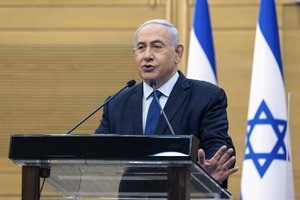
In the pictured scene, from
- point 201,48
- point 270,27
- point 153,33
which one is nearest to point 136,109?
point 153,33

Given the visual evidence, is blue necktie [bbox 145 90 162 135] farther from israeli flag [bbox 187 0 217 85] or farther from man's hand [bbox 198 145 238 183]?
israeli flag [bbox 187 0 217 85]

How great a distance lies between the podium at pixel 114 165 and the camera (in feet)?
8.94

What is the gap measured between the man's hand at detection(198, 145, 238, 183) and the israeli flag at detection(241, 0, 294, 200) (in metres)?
3.06

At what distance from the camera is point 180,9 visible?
24.0 feet

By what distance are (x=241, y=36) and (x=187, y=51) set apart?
47cm

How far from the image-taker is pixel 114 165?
9.15 feet

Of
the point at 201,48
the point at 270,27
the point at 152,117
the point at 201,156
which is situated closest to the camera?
the point at 201,156

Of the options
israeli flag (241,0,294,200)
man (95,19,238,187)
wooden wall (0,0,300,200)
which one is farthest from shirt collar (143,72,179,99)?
wooden wall (0,0,300,200)

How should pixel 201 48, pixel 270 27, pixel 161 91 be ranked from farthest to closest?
pixel 201 48 < pixel 270 27 < pixel 161 91

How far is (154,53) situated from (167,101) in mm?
213

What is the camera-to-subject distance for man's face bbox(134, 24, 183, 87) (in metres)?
3.59

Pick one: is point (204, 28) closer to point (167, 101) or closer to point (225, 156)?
point (167, 101)

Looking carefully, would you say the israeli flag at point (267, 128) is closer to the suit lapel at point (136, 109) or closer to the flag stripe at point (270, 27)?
the flag stripe at point (270, 27)

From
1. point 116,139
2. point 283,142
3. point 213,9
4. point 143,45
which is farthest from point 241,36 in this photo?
point 116,139
